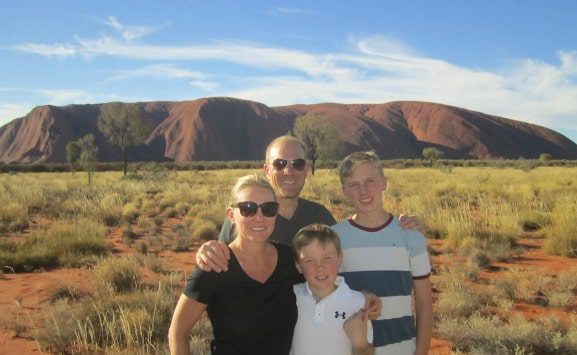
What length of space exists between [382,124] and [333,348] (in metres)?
118

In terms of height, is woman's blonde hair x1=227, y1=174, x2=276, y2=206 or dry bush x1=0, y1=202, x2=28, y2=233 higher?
woman's blonde hair x1=227, y1=174, x2=276, y2=206

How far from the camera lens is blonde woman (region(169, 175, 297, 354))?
228 centimetres

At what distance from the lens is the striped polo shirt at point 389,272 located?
2.63 m

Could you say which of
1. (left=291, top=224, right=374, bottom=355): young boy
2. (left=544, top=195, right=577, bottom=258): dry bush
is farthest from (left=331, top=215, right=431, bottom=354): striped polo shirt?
(left=544, top=195, right=577, bottom=258): dry bush

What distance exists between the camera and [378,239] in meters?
2.68

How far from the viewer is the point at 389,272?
2.64 metres

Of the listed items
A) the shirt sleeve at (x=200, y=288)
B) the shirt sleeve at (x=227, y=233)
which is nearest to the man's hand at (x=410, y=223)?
the shirt sleeve at (x=227, y=233)

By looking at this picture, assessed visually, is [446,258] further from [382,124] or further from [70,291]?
[382,124]

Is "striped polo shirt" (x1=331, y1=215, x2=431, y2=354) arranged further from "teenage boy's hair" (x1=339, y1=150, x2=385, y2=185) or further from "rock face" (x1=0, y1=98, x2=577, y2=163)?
"rock face" (x1=0, y1=98, x2=577, y2=163)

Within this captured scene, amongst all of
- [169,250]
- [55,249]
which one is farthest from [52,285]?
[169,250]

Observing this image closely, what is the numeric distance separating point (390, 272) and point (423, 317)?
29 cm

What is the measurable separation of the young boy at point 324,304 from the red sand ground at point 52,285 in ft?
9.21

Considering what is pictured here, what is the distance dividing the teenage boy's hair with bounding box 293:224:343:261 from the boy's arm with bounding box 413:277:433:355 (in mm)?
506

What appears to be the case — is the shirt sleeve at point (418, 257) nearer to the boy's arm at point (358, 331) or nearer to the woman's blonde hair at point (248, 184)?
the boy's arm at point (358, 331)
